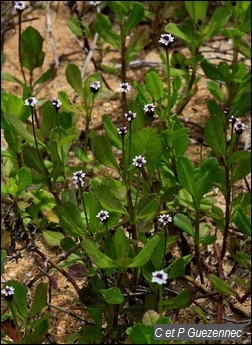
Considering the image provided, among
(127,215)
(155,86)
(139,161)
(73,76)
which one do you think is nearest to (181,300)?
(127,215)

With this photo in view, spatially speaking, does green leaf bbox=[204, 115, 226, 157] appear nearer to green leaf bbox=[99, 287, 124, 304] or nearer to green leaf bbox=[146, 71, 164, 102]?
green leaf bbox=[146, 71, 164, 102]

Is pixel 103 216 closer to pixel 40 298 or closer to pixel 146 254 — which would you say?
pixel 146 254

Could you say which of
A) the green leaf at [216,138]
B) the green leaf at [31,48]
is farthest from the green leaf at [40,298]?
the green leaf at [31,48]

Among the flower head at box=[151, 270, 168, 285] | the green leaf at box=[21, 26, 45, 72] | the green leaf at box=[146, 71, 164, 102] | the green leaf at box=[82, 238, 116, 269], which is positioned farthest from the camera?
the green leaf at box=[21, 26, 45, 72]

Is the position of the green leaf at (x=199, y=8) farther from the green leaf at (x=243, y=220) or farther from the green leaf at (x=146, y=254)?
the green leaf at (x=146, y=254)

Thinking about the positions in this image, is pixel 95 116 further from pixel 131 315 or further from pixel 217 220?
pixel 131 315

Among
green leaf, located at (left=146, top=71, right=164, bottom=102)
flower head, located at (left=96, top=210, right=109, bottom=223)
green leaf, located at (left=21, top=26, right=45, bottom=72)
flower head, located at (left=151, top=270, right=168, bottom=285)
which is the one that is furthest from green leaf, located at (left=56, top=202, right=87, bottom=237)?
green leaf, located at (left=21, top=26, right=45, bottom=72)
